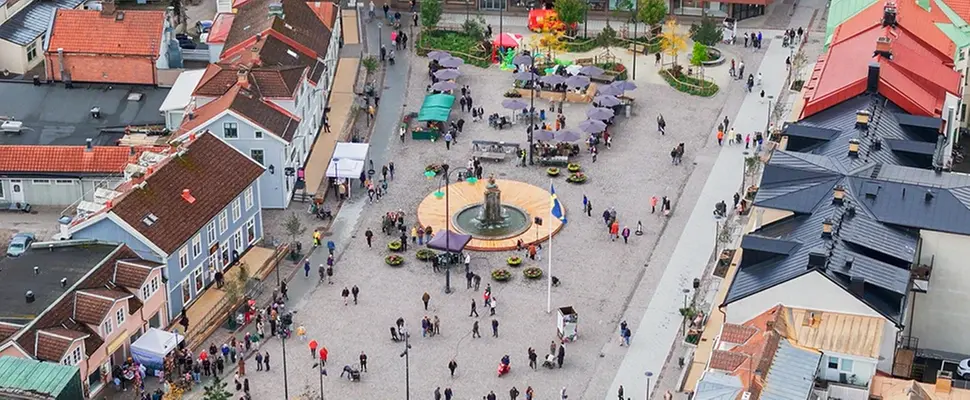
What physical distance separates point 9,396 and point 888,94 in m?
58.8

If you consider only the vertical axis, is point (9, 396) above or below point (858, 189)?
below

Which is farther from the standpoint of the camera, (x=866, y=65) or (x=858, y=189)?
(x=866, y=65)

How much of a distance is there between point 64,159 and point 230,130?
36.5 feet

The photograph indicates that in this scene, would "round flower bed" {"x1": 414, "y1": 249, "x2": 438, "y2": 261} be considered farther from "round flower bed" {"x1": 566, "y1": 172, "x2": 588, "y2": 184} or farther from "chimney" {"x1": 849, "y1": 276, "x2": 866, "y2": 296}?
"chimney" {"x1": 849, "y1": 276, "x2": 866, "y2": 296}

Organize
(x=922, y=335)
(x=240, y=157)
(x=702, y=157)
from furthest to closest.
Result: (x=702, y=157), (x=240, y=157), (x=922, y=335)

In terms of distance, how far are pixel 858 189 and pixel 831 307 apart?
10629mm

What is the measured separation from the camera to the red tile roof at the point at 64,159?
109 m

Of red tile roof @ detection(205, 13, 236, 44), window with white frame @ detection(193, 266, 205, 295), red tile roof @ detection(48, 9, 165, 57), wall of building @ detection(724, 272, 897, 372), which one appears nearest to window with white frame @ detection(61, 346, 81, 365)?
window with white frame @ detection(193, 266, 205, 295)

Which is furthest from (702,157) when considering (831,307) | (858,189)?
(831,307)

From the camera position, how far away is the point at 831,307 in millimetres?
84562

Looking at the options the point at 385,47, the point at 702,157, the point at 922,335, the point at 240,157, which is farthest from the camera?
the point at 385,47

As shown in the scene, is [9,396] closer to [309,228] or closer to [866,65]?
[309,228]

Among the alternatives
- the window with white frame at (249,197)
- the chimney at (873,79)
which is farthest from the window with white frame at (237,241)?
the chimney at (873,79)

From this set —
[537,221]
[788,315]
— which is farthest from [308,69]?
[788,315]
